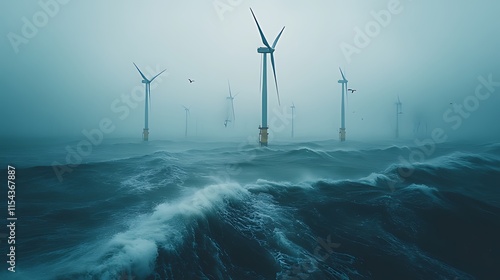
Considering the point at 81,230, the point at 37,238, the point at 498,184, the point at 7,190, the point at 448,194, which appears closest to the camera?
the point at 37,238

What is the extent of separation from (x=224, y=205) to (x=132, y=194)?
7.98 m

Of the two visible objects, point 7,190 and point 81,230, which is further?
point 7,190

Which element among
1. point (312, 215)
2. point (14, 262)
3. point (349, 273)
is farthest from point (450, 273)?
point (14, 262)

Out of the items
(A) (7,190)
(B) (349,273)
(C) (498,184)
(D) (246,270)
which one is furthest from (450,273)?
(A) (7,190)

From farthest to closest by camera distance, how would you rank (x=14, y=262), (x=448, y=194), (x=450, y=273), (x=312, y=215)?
(x=448, y=194) → (x=312, y=215) → (x=450, y=273) → (x=14, y=262)

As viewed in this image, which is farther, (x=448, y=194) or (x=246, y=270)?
(x=448, y=194)

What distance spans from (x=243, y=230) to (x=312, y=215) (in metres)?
4.34

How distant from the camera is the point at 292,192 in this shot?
56.2ft

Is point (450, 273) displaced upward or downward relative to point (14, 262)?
downward

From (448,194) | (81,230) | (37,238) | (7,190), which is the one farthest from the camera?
(7,190)

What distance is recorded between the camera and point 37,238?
1009 cm

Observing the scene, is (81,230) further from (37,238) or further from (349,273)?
(349,273)

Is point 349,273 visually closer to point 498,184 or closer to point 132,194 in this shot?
point 132,194

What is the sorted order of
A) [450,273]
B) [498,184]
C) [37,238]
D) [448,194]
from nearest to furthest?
[450,273], [37,238], [448,194], [498,184]
